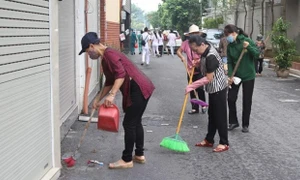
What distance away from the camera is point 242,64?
24.7 feet

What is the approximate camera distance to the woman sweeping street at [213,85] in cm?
602

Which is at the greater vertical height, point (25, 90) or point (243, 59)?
point (243, 59)

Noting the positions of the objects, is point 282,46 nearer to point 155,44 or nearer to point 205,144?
point 205,144

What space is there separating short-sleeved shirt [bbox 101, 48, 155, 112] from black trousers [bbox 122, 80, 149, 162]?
1.9 inches

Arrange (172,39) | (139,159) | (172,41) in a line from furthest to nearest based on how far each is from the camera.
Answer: (172,41) → (172,39) → (139,159)

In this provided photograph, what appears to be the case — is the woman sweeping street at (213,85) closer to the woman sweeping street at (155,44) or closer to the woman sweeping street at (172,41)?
the woman sweeping street at (155,44)

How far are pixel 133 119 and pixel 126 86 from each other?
1.37 feet

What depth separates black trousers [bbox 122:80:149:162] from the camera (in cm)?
536

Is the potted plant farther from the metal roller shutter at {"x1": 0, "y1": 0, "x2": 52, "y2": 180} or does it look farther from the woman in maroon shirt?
the metal roller shutter at {"x1": 0, "y1": 0, "x2": 52, "y2": 180}

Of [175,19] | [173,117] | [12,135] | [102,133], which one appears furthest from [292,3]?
[175,19]

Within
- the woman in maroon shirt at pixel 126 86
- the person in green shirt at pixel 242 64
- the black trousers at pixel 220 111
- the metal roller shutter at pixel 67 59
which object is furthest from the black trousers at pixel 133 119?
the person in green shirt at pixel 242 64

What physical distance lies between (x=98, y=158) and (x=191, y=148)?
1437 millimetres

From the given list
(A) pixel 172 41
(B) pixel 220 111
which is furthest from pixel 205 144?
(A) pixel 172 41

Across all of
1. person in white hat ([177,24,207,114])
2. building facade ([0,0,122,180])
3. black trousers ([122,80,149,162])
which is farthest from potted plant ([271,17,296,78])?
building facade ([0,0,122,180])
